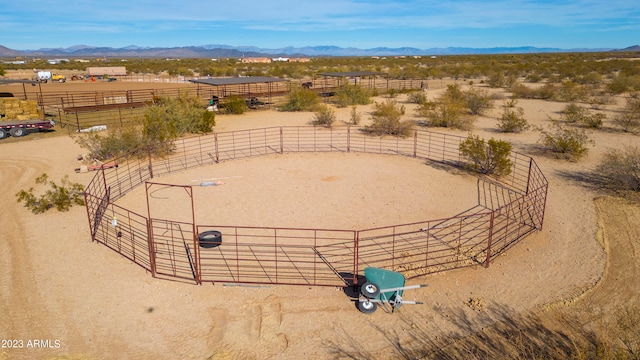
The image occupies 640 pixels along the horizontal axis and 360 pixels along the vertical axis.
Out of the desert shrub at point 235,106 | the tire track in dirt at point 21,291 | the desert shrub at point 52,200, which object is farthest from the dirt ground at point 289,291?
the desert shrub at point 235,106

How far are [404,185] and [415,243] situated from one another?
15.6 feet

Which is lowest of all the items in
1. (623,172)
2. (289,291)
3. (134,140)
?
(289,291)

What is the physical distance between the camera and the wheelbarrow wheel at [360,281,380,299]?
8625 millimetres

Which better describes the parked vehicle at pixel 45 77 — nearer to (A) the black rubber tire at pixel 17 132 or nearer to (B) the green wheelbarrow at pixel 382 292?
(A) the black rubber tire at pixel 17 132

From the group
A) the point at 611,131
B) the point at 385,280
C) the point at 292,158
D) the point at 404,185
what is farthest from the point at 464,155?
the point at 611,131

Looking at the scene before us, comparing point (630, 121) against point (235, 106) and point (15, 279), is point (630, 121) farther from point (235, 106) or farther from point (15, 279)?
point (15, 279)

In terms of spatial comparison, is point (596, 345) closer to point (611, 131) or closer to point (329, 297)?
point (329, 297)

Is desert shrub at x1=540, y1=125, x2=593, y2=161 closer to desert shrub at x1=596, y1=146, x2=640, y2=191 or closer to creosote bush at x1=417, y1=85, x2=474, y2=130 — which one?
desert shrub at x1=596, y1=146, x2=640, y2=191

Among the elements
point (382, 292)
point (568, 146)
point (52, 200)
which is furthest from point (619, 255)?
point (52, 200)

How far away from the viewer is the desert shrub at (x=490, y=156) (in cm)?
1666

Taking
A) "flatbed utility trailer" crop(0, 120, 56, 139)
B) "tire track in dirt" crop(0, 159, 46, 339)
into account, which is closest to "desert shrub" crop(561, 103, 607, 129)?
"tire track in dirt" crop(0, 159, 46, 339)

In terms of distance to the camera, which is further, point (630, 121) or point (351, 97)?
point (351, 97)

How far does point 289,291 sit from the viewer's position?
944 centimetres

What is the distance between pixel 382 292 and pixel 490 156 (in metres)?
10.5
